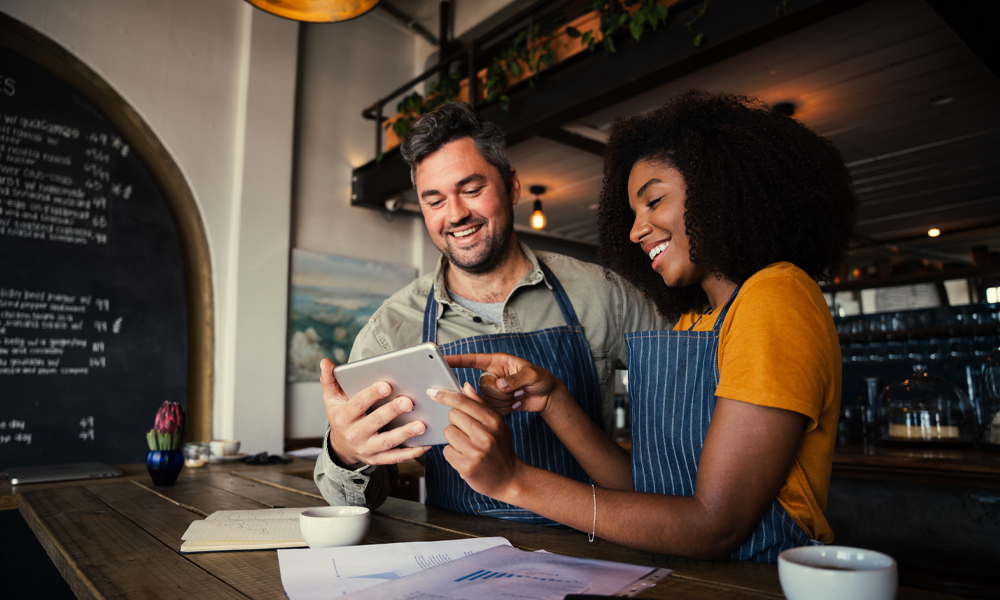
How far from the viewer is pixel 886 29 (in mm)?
2713

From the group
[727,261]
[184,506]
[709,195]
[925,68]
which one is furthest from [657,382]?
[925,68]

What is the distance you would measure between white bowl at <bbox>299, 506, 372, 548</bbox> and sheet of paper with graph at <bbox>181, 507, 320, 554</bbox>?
6 centimetres

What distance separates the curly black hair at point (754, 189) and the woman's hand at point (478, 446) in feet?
1.67

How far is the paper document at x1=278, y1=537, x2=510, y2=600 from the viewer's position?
2.63 feet

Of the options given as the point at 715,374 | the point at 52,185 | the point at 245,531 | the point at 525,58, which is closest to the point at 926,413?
the point at 715,374

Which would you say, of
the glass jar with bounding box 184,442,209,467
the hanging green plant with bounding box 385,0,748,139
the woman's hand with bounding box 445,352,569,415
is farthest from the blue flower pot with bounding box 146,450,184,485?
the hanging green plant with bounding box 385,0,748,139

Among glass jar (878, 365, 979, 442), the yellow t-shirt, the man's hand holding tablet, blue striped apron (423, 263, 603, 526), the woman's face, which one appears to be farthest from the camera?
glass jar (878, 365, 979, 442)

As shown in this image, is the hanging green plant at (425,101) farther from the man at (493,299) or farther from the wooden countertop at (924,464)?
the wooden countertop at (924,464)

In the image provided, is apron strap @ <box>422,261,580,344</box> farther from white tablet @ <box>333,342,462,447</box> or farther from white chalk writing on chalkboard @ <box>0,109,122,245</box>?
white chalk writing on chalkboard @ <box>0,109,122,245</box>

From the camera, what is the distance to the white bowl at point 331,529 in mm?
995

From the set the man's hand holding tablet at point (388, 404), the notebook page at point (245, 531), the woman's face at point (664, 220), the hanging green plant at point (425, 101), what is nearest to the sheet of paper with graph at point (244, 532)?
the notebook page at point (245, 531)

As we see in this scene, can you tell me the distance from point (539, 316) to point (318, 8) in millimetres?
1389

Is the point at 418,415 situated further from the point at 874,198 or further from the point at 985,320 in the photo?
the point at 874,198

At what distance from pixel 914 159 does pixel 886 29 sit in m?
2.27
